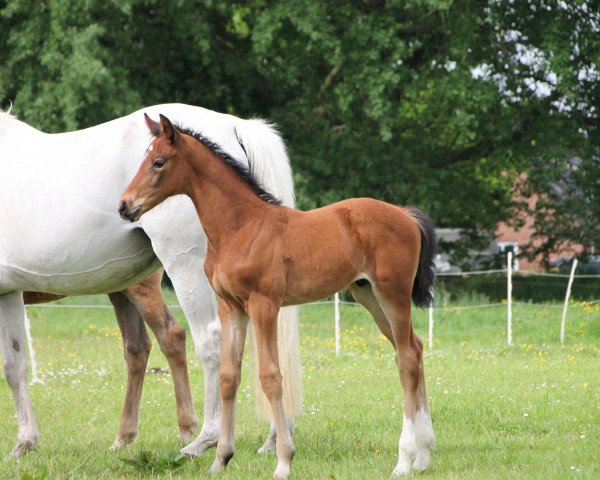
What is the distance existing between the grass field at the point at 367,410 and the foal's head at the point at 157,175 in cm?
159

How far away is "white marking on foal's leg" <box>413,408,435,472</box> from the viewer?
5.59m

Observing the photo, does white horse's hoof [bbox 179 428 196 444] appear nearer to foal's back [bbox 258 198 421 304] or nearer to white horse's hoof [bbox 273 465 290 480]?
white horse's hoof [bbox 273 465 290 480]

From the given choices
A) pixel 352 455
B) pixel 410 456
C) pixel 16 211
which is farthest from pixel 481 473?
pixel 16 211

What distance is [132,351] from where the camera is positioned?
23.8 feet

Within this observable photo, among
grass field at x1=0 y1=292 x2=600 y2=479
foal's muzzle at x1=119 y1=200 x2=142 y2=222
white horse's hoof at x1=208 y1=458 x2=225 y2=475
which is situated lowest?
grass field at x1=0 y1=292 x2=600 y2=479

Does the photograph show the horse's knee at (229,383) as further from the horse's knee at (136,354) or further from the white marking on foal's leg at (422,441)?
the horse's knee at (136,354)

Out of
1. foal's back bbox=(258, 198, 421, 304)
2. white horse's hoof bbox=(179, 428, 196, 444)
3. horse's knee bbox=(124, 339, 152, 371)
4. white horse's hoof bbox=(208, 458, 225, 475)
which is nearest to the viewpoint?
foal's back bbox=(258, 198, 421, 304)

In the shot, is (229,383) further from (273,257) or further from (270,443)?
(270,443)

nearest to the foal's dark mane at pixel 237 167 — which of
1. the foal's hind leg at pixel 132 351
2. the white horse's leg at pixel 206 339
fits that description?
the white horse's leg at pixel 206 339

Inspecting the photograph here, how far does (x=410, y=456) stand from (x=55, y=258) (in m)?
2.69

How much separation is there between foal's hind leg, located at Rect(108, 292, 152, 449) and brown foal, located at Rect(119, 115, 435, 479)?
166cm

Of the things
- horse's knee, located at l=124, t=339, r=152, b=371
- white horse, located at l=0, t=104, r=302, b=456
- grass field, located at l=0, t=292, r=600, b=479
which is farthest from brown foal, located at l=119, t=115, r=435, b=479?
horse's knee, located at l=124, t=339, r=152, b=371

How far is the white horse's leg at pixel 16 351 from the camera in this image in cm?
674

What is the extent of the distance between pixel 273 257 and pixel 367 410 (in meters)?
3.19
